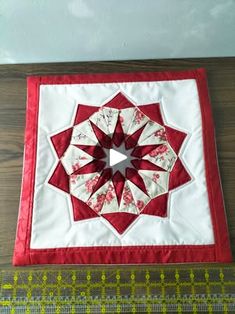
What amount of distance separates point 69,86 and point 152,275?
711 millimetres

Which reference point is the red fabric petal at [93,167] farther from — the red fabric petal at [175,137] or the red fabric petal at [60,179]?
the red fabric petal at [175,137]

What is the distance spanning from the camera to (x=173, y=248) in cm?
102

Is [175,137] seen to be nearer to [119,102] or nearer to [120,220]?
[119,102]

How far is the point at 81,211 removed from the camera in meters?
1.06

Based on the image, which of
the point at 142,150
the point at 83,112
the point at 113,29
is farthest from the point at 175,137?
the point at 113,29

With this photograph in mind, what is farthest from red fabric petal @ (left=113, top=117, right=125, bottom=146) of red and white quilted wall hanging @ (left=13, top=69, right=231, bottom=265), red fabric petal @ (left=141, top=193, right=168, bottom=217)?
red fabric petal @ (left=141, top=193, right=168, bottom=217)

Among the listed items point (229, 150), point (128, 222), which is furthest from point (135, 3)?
point (128, 222)

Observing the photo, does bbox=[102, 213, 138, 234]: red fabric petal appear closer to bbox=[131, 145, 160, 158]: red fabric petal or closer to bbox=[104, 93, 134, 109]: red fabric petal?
bbox=[131, 145, 160, 158]: red fabric petal

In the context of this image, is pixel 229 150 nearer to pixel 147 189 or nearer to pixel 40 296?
pixel 147 189

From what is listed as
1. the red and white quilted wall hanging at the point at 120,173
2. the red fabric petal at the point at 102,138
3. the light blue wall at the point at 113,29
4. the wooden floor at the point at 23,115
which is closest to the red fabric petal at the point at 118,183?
the red and white quilted wall hanging at the point at 120,173

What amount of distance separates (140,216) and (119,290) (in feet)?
0.76

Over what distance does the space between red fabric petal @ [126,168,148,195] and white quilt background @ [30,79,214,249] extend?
0.31ft

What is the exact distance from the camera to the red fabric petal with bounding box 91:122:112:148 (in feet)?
3.74

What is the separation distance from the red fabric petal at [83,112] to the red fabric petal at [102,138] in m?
0.05
